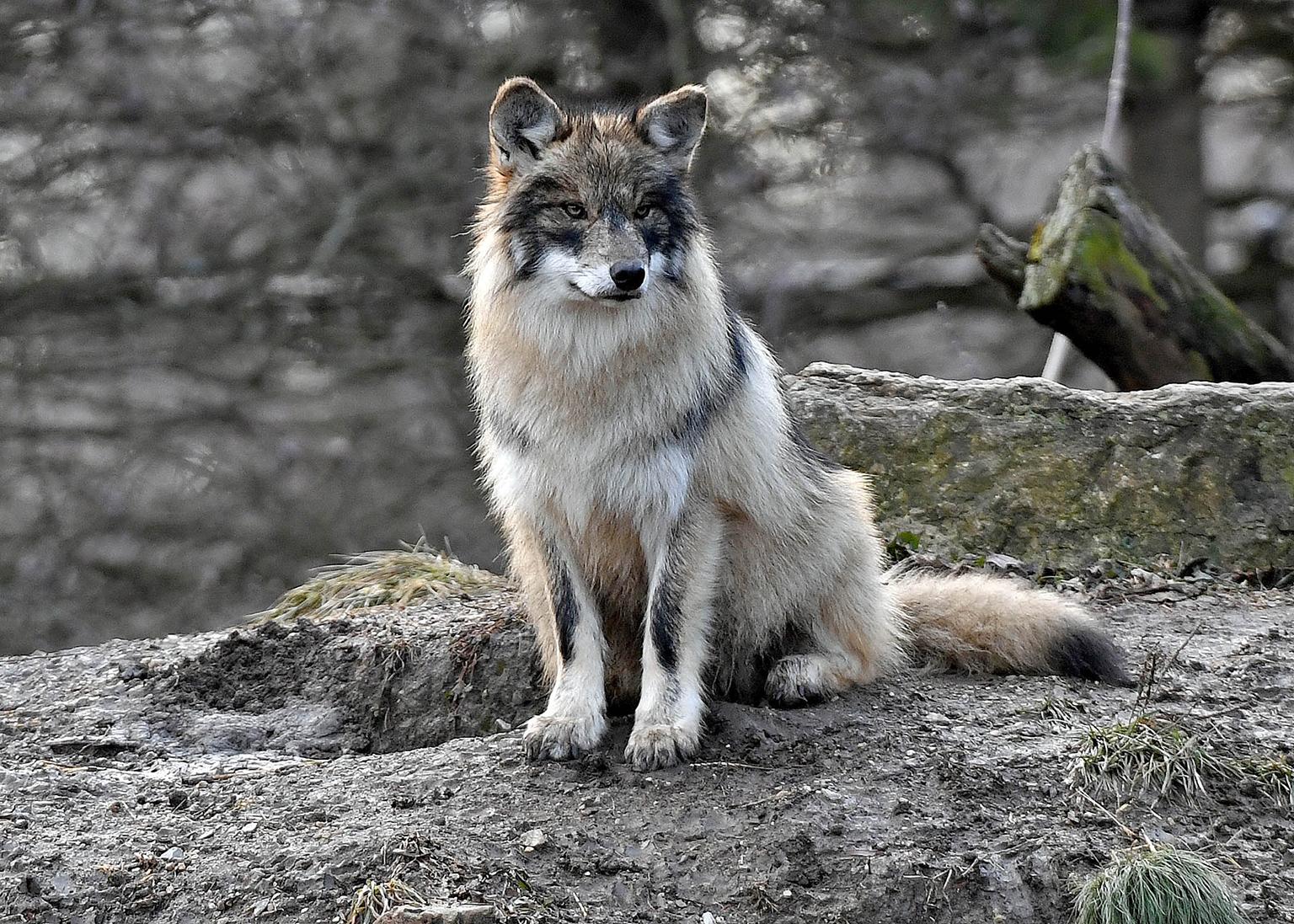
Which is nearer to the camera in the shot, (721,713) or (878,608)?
(721,713)

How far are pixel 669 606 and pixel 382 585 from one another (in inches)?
106

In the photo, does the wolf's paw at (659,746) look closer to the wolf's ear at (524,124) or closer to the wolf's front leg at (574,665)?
the wolf's front leg at (574,665)

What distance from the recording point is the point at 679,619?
4.23 metres

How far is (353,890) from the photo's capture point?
3408mm

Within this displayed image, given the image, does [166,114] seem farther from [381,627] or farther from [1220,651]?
[1220,651]

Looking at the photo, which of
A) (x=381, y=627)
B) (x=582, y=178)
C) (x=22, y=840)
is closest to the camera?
(x=22, y=840)

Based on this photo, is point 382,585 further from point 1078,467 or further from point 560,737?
point 1078,467

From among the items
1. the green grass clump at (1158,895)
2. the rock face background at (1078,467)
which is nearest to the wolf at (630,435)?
the green grass clump at (1158,895)

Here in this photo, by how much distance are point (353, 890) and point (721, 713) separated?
136 cm

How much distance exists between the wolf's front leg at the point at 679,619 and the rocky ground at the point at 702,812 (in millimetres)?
158

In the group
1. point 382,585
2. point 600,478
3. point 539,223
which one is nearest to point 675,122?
point 539,223

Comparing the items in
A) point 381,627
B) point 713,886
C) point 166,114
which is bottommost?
point 381,627

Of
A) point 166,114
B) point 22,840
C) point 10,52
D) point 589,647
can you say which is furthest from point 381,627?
point 10,52

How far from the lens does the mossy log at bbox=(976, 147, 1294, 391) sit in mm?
6691
